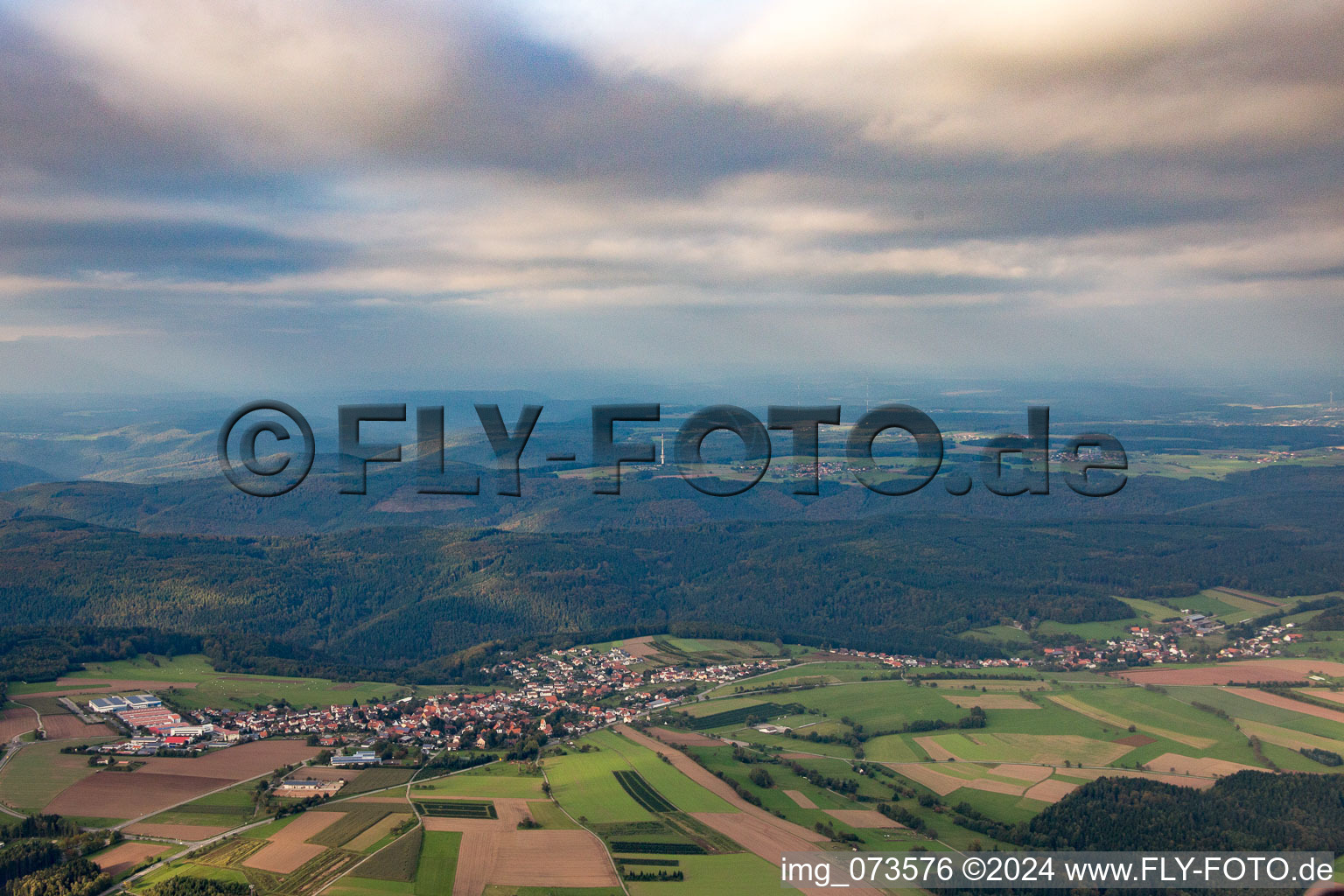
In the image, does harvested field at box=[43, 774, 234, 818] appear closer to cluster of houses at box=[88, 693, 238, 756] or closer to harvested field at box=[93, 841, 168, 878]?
harvested field at box=[93, 841, 168, 878]

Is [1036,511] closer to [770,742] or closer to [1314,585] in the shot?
[1314,585]

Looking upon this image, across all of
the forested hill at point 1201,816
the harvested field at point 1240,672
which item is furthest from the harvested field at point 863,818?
the harvested field at point 1240,672

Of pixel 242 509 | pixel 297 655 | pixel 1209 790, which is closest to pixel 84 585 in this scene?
pixel 297 655

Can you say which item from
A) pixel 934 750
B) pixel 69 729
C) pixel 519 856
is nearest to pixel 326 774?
pixel 519 856

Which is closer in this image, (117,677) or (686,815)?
(686,815)

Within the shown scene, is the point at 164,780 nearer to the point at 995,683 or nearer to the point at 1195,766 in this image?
the point at 1195,766

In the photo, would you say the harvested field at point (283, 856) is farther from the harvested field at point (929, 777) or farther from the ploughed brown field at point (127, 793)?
the harvested field at point (929, 777)

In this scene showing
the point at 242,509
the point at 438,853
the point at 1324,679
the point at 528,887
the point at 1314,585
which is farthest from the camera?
the point at 242,509
